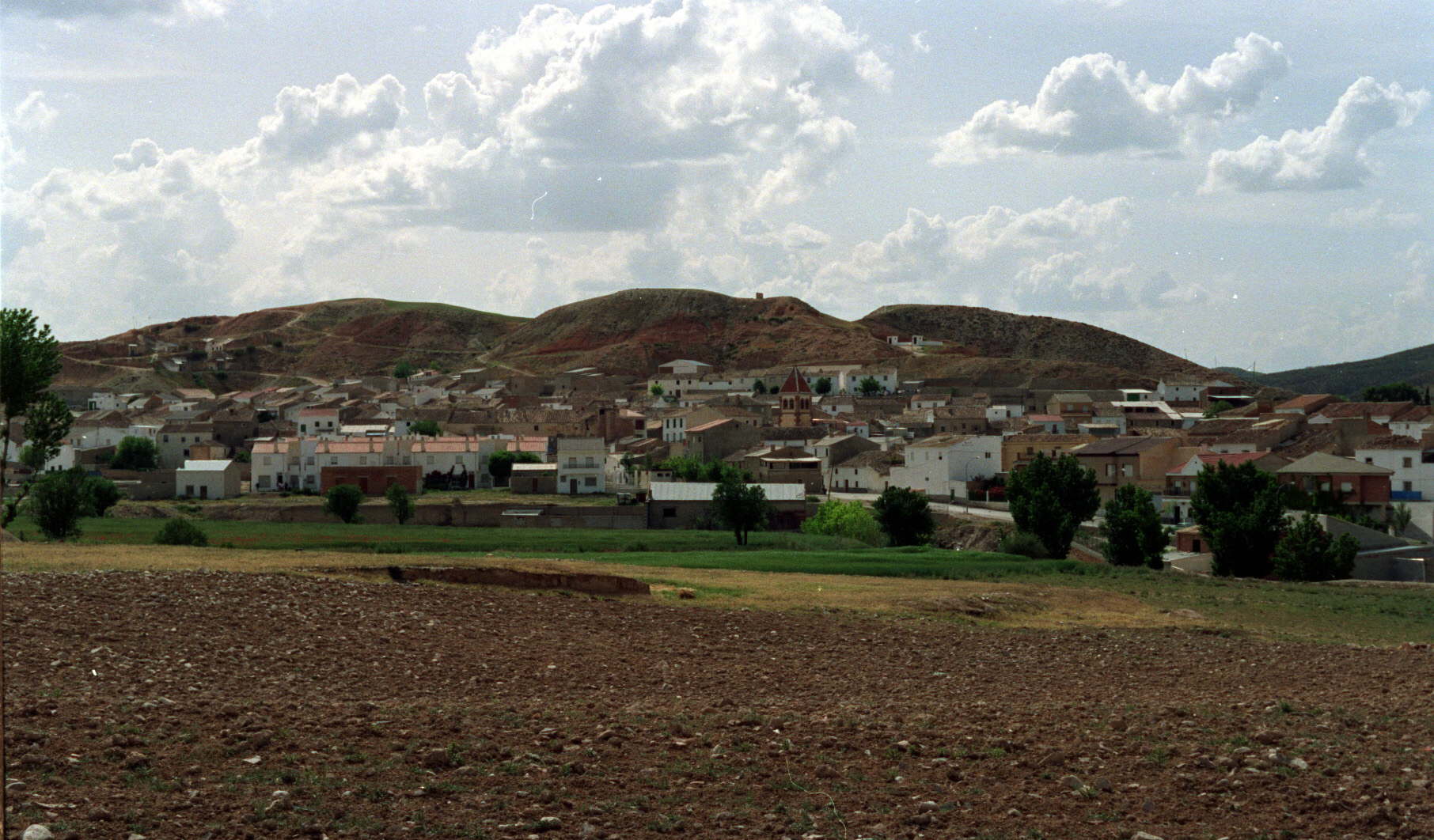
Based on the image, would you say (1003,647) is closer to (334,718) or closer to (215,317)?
(334,718)

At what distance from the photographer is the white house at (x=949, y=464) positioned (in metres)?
66.5

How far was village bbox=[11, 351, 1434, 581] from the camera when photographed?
56.0 m

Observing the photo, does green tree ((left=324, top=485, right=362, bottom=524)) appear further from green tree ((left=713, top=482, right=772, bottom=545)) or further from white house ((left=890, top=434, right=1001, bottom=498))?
white house ((left=890, top=434, right=1001, bottom=498))

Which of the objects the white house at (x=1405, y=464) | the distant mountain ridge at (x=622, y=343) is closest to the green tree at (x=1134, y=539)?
the white house at (x=1405, y=464)

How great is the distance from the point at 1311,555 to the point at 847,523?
55.5ft

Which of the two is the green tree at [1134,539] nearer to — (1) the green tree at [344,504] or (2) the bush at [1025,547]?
(2) the bush at [1025,547]

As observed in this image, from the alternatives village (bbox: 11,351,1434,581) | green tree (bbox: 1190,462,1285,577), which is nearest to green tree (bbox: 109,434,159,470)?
village (bbox: 11,351,1434,581)

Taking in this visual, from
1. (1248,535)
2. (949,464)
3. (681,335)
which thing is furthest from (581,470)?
(681,335)

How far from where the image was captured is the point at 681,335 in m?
167

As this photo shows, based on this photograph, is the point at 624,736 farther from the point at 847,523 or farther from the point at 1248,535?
the point at 847,523

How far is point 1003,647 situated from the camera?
58.4ft

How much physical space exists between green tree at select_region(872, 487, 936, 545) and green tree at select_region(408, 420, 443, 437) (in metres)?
41.4

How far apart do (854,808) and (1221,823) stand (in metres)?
2.48

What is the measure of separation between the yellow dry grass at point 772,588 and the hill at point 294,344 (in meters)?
106
